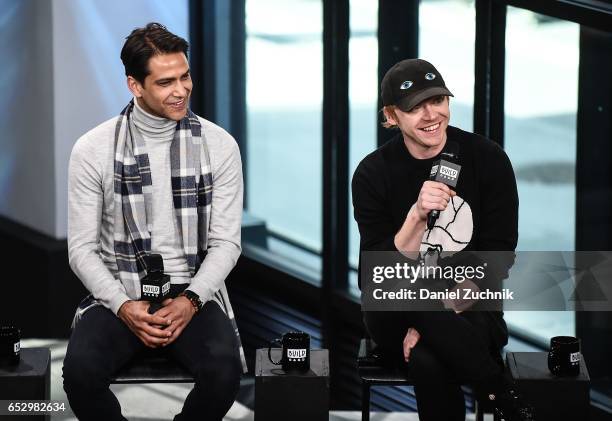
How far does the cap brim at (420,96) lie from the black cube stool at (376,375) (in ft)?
2.50

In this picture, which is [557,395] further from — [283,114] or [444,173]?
[283,114]

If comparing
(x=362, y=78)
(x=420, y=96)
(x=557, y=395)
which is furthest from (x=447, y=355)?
(x=362, y=78)

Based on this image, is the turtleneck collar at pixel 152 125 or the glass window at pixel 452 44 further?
the glass window at pixel 452 44

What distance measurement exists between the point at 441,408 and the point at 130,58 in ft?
4.65

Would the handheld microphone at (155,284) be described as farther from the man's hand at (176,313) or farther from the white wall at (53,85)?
the white wall at (53,85)

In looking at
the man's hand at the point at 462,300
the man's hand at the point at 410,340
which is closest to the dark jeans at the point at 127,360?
the man's hand at the point at 410,340

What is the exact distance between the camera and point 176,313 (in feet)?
12.1

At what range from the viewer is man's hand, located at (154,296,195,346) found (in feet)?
12.1

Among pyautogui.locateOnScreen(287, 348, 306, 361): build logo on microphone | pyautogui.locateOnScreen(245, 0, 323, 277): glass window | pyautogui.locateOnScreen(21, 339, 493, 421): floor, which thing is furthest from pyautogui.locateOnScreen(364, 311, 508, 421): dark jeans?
pyautogui.locateOnScreen(245, 0, 323, 277): glass window

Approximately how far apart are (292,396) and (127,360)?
51cm

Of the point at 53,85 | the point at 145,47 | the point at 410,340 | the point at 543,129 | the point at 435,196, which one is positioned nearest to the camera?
the point at 435,196

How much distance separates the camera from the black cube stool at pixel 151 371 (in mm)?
3689

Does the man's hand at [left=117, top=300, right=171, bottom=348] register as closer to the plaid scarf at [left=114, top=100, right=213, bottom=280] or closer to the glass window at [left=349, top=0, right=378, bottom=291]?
the plaid scarf at [left=114, top=100, right=213, bottom=280]

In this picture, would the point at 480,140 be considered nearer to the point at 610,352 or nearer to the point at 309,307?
the point at 610,352
